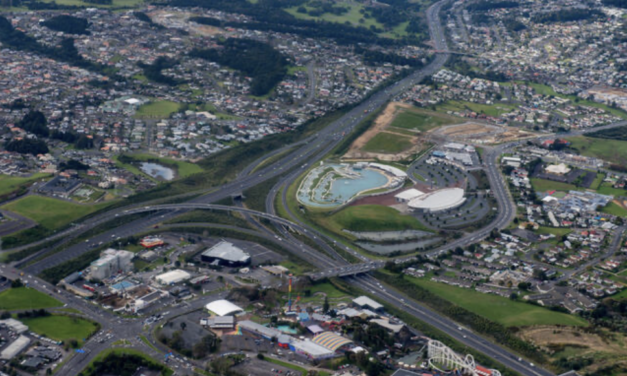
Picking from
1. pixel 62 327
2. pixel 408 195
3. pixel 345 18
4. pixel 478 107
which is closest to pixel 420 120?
pixel 478 107

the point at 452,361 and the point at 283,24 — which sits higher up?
the point at 283,24

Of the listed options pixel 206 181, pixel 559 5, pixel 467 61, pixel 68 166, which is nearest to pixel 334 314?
pixel 206 181

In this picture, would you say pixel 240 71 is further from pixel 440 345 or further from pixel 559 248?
pixel 440 345

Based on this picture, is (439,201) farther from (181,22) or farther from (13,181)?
(181,22)

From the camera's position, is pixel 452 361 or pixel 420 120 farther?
pixel 420 120

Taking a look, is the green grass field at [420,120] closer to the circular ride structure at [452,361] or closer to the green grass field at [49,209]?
the green grass field at [49,209]

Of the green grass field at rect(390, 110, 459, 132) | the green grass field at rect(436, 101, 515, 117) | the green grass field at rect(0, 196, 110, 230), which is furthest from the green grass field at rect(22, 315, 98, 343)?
the green grass field at rect(436, 101, 515, 117)
